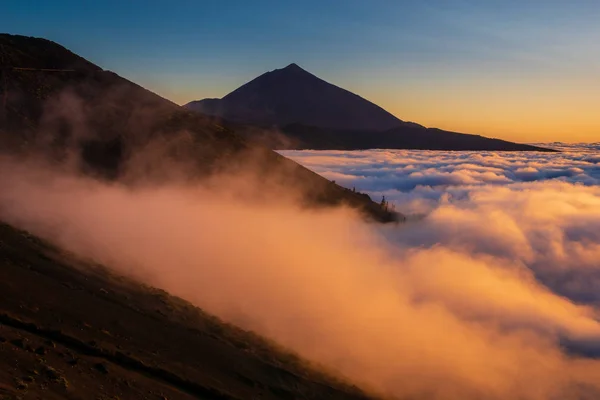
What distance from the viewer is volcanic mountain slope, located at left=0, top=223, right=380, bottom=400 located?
18016 mm

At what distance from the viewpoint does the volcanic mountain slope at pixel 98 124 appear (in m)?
52.6

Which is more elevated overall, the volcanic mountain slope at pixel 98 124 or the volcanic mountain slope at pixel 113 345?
the volcanic mountain slope at pixel 98 124

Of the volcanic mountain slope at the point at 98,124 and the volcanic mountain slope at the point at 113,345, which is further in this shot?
the volcanic mountain slope at the point at 98,124

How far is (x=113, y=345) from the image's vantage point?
71.4ft

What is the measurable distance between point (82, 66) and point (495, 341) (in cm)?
7511

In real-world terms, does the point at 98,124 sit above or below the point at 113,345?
above

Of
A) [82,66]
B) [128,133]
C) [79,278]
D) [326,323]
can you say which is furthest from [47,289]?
[82,66]

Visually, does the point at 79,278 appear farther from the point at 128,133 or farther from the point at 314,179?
the point at 314,179

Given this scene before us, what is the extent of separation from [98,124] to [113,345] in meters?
43.3

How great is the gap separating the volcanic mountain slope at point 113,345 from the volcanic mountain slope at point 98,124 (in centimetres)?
2529

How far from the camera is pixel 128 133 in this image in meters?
61.3

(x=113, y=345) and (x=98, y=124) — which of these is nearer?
(x=113, y=345)

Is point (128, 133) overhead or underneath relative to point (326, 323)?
overhead

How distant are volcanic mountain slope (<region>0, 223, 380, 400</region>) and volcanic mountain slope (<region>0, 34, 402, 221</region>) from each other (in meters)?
25.3
